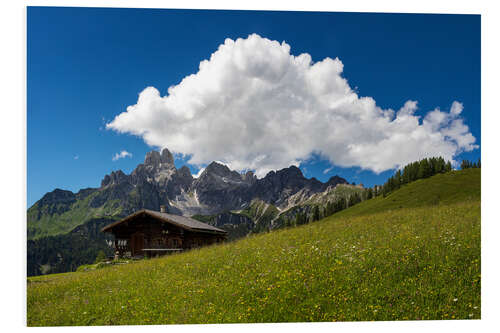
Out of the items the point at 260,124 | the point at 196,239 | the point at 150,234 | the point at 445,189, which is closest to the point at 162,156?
the point at 150,234

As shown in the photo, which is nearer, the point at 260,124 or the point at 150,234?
the point at 260,124

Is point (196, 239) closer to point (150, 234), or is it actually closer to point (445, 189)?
point (150, 234)

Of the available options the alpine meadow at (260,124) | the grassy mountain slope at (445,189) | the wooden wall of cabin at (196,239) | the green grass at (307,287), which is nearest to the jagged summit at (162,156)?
the alpine meadow at (260,124)

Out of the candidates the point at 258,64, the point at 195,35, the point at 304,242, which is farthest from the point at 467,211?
the point at 195,35

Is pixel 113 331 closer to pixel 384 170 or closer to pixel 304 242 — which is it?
pixel 304 242

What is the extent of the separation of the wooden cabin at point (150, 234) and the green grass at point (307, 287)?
7956 mm

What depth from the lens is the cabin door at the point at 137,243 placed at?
19750 millimetres

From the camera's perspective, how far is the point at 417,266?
8.45 m

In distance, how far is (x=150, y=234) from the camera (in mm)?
19641

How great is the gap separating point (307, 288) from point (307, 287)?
30 millimetres

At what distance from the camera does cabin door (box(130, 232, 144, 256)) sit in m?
19.8

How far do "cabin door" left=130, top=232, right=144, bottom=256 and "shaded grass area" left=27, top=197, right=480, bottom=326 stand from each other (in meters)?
8.69

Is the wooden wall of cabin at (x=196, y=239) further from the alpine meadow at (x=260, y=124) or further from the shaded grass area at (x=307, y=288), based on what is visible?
the shaded grass area at (x=307, y=288)
